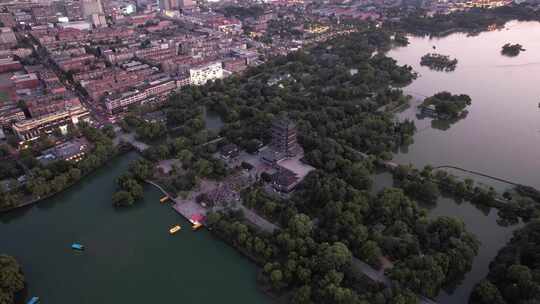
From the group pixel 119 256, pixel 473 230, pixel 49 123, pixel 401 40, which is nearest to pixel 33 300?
pixel 119 256

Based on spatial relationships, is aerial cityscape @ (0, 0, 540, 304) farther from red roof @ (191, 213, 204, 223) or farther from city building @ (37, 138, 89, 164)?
city building @ (37, 138, 89, 164)

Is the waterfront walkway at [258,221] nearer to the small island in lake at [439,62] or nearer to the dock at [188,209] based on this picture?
the dock at [188,209]

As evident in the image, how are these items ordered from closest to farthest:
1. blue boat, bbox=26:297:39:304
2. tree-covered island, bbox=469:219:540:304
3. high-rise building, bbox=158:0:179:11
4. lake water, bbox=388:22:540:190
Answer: tree-covered island, bbox=469:219:540:304, blue boat, bbox=26:297:39:304, lake water, bbox=388:22:540:190, high-rise building, bbox=158:0:179:11

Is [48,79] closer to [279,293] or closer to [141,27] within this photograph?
[141,27]

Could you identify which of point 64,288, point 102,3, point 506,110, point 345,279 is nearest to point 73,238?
point 64,288

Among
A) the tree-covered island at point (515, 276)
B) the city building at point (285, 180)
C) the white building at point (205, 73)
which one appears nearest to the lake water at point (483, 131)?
the tree-covered island at point (515, 276)

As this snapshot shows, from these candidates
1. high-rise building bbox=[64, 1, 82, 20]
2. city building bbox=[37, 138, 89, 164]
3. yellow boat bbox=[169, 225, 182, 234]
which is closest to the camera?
→ yellow boat bbox=[169, 225, 182, 234]

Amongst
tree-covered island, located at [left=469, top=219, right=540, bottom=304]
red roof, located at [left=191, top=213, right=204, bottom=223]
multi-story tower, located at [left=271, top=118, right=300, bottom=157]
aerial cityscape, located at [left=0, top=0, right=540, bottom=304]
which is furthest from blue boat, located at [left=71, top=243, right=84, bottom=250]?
tree-covered island, located at [left=469, top=219, right=540, bottom=304]
